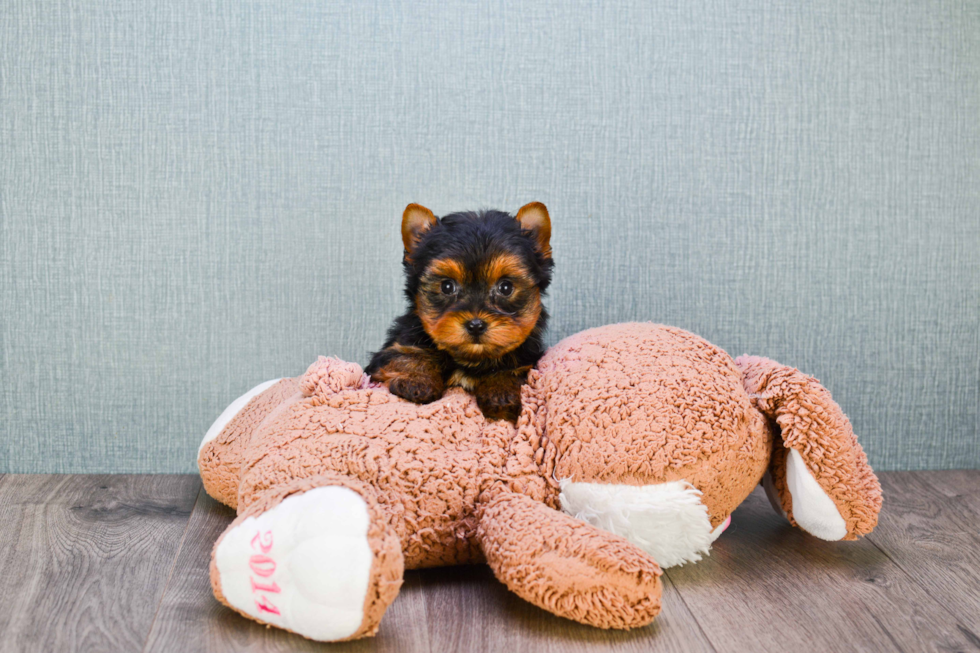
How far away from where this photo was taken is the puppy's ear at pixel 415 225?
176 centimetres

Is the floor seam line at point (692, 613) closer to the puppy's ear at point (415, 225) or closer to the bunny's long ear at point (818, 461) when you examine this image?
the bunny's long ear at point (818, 461)

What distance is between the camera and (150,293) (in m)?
2.25

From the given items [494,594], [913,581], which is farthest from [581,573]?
[913,581]

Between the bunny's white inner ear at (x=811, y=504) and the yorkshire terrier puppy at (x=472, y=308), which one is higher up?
the yorkshire terrier puppy at (x=472, y=308)

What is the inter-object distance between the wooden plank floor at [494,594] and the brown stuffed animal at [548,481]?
0.08 m

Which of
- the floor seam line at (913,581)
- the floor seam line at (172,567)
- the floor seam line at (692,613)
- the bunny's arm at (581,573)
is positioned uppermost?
the bunny's arm at (581,573)

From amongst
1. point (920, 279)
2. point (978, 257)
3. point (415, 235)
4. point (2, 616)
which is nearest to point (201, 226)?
point (415, 235)

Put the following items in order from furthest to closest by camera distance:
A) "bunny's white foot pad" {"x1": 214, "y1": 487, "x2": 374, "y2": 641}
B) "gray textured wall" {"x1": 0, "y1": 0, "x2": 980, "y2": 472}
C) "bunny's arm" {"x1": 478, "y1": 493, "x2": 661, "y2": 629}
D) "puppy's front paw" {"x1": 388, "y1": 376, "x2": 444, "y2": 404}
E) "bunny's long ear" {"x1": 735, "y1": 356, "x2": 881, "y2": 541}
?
"gray textured wall" {"x1": 0, "y1": 0, "x2": 980, "y2": 472} → "puppy's front paw" {"x1": 388, "y1": 376, "x2": 444, "y2": 404} → "bunny's long ear" {"x1": 735, "y1": 356, "x2": 881, "y2": 541} → "bunny's arm" {"x1": 478, "y1": 493, "x2": 661, "y2": 629} → "bunny's white foot pad" {"x1": 214, "y1": 487, "x2": 374, "y2": 641}

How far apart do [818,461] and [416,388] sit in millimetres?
A: 853

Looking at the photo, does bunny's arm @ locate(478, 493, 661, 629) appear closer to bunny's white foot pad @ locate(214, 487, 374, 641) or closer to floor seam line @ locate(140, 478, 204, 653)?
bunny's white foot pad @ locate(214, 487, 374, 641)

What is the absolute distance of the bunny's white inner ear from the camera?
5.24ft

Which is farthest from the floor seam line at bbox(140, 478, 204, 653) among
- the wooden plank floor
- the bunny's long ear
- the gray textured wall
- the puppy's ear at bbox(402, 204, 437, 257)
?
the bunny's long ear

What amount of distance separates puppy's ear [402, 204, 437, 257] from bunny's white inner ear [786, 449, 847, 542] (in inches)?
36.8

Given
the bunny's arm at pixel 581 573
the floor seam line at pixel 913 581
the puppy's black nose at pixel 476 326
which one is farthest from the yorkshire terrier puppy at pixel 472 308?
the floor seam line at pixel 913 581
